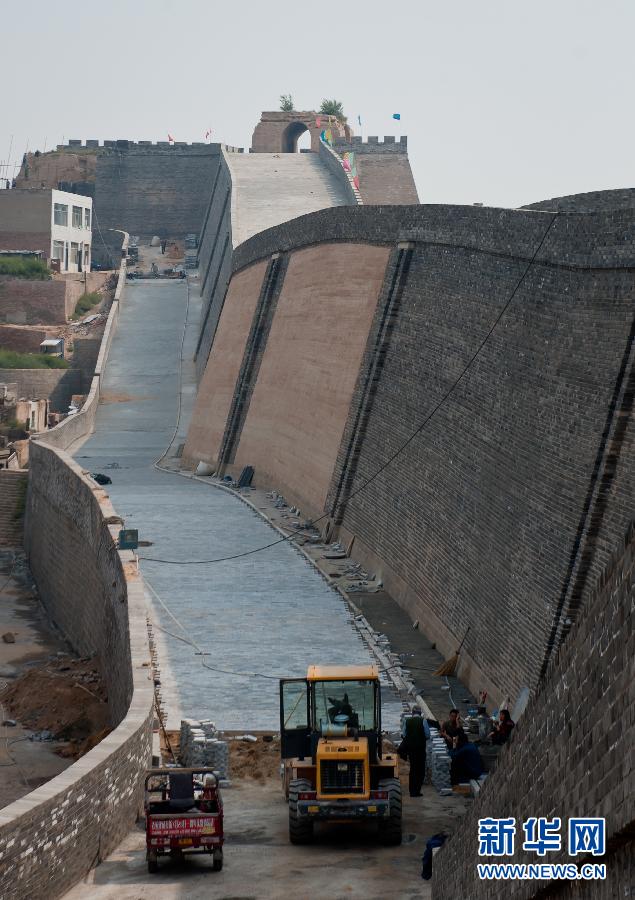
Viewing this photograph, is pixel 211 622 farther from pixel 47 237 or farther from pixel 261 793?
pixel 47 237

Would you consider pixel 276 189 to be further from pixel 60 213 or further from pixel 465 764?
pixel 465 764

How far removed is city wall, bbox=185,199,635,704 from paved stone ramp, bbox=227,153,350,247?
21989mm

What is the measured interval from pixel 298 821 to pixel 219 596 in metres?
10.9

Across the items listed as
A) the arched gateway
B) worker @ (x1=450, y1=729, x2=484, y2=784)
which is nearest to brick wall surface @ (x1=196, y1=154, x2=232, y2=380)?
the arched gateway

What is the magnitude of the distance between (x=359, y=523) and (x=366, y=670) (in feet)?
43.7

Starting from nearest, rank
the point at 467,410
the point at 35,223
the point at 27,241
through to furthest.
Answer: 1. the point at 467,410
2. the point at 27,241
3. the point at 35,223

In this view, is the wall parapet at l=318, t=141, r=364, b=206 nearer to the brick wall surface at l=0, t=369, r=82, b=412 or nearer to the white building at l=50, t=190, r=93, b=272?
the white building at l=50, t=190, r=93, b=272

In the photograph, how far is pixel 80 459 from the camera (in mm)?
40438

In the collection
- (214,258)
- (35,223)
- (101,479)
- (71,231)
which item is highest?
(35,223)

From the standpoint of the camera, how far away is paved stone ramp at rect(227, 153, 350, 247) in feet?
194

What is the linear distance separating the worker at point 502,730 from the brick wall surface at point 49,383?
38.4 metres

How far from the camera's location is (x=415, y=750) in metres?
14.8

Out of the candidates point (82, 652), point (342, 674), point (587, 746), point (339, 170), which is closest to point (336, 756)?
point (342, 674)

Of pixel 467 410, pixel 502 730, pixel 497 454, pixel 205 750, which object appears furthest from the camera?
pixel 467 410
